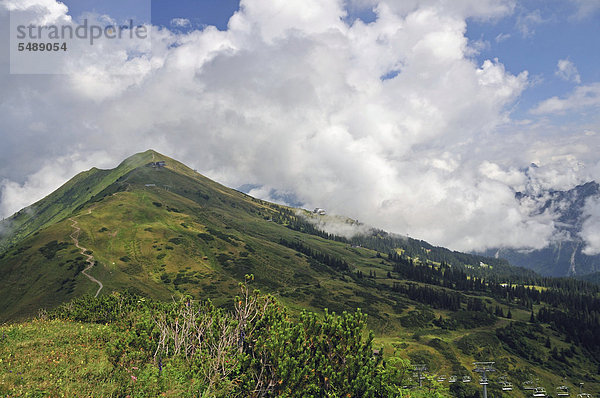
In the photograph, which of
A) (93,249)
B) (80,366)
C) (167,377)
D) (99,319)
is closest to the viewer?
(167,377)

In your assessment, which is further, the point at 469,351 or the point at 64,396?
the point at 469,351

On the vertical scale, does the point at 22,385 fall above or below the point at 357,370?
above

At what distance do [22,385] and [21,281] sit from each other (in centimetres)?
18343

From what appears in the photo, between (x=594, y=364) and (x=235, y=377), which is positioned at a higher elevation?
(x=235, y=377)

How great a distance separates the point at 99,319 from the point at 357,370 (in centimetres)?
3696

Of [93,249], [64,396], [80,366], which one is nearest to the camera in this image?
[64,396]

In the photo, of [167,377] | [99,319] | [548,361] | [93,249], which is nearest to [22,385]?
[167,377]

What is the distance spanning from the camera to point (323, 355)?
70.3ft

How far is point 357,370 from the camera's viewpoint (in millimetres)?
21156

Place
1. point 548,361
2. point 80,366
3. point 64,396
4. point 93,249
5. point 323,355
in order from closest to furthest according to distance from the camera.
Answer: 1. point 64,396
2. point 80,366
3. point 323,355
4. point 548,361
5. point 93,249

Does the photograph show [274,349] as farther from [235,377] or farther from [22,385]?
[22,385]

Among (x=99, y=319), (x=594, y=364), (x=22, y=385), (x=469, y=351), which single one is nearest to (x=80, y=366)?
(x=22, y=385)

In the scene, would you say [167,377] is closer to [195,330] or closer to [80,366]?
[195,330]

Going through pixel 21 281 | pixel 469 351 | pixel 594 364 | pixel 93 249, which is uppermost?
pixel 93 249
